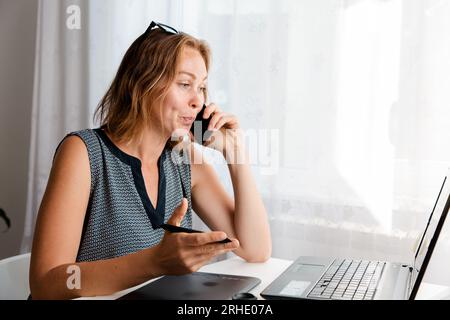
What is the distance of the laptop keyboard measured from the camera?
2.42ft

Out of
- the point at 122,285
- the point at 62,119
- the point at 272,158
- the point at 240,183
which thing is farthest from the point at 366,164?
the point at 62,119

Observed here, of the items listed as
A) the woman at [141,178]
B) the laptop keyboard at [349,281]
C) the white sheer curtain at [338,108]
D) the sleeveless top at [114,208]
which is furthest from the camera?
the white sheer curtain at [338,108]

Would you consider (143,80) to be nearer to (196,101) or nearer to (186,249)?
(196,101)

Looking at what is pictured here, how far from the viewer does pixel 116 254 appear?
98 cm

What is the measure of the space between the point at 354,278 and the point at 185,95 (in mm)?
484

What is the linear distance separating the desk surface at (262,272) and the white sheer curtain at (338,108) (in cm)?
48

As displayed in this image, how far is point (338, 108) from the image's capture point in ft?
4.86

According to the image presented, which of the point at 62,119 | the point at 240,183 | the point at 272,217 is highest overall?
the point at 62,119

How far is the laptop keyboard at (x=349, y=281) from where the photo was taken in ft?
2.42

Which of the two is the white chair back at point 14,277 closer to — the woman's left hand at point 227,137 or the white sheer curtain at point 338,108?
the woman's left hand at point 227,137

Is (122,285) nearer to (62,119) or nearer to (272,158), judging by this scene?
(272,158)

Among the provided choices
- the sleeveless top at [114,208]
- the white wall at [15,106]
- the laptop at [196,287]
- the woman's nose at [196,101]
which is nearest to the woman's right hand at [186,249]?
the laptop at [196,287]

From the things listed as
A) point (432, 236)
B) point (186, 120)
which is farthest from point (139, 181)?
point (432, 236)
